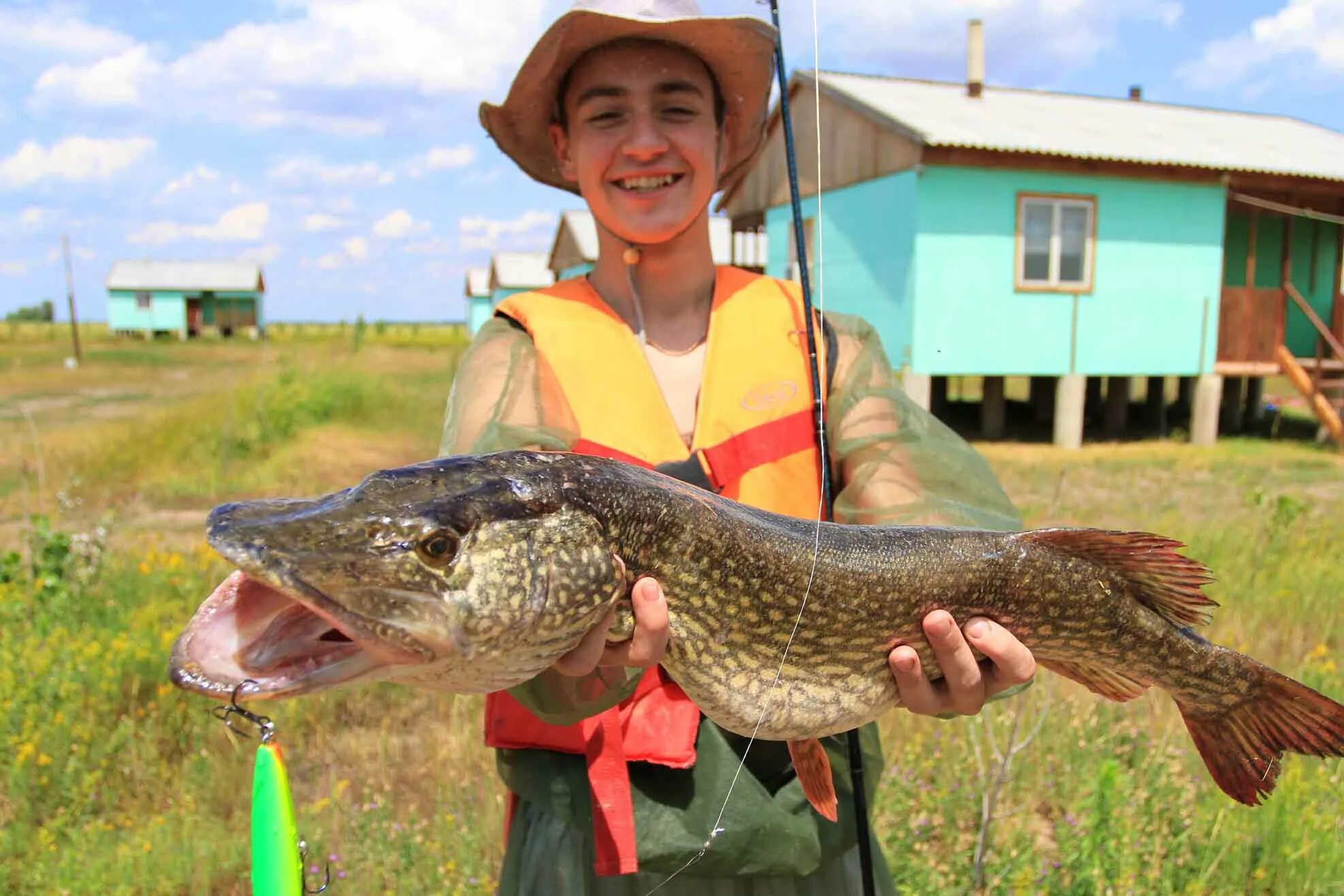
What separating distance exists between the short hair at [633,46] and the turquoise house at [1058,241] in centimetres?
1044

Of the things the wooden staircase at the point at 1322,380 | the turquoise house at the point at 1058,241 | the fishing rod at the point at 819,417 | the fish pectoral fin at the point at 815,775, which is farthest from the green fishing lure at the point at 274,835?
the wooden staircase at the point at 1322,380

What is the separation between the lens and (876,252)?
14961 mm

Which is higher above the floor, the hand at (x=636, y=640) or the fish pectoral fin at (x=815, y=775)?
the hand at (x=636, y=640)

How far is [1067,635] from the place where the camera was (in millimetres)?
2082

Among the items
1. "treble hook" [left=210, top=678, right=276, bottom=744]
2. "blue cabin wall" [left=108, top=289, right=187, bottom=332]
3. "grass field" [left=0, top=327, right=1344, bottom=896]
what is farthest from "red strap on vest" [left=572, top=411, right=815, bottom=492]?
"blue cabin wall" [left=108, top=289, right=187, bottom=332]

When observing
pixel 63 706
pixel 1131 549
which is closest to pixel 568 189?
pixel 1131 549

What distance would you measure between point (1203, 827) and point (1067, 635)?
6.78ft

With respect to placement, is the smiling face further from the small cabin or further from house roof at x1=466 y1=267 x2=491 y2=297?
house roof at x1=466 y1=267 x2=491 y2=297

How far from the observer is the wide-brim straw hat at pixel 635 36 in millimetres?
2258

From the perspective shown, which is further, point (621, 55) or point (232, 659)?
point (621, 55)

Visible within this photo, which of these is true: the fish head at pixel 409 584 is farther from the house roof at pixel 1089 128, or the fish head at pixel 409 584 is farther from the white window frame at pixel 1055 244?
the white window frame at pixel 1055 244

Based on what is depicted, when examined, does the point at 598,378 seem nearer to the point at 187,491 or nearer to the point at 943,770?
the point at 943,770

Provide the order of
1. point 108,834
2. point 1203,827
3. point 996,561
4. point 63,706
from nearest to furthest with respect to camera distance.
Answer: point 996,561, point 1203,827, point 108,834, point 63,706

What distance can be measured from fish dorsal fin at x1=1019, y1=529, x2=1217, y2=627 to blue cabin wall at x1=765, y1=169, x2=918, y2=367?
436 inches
